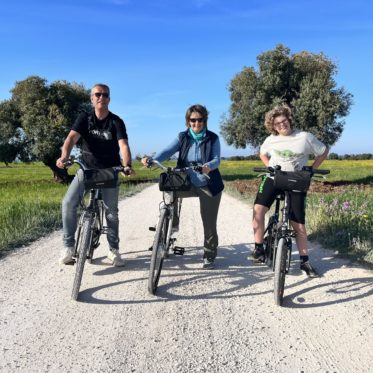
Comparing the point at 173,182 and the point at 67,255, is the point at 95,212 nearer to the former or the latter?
the point at 67,255

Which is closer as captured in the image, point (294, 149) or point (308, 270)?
point (294, 149)

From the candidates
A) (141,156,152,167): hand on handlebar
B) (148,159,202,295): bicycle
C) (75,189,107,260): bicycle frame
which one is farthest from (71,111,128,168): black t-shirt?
(148,159,202,295): bicycle

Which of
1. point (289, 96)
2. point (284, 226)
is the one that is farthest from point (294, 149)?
point (289, 96)

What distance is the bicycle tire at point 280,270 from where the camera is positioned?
443cm

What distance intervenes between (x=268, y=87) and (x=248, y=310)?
2498 centimetres

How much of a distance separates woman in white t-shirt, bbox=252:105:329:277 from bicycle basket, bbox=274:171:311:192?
36 cm

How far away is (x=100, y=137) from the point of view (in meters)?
5.40

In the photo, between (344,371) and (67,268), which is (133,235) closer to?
(67,268)

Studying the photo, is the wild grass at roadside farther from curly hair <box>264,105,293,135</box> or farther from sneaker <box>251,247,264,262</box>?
curly hair <box>264,105,293,135</box>

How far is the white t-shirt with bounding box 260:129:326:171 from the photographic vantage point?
536 centimetres

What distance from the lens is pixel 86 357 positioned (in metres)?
3.27

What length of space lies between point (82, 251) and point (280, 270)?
6.92ft

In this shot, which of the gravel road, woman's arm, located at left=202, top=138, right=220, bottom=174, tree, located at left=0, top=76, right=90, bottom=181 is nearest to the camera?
the gravel road

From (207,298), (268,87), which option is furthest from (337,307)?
(268,87)
